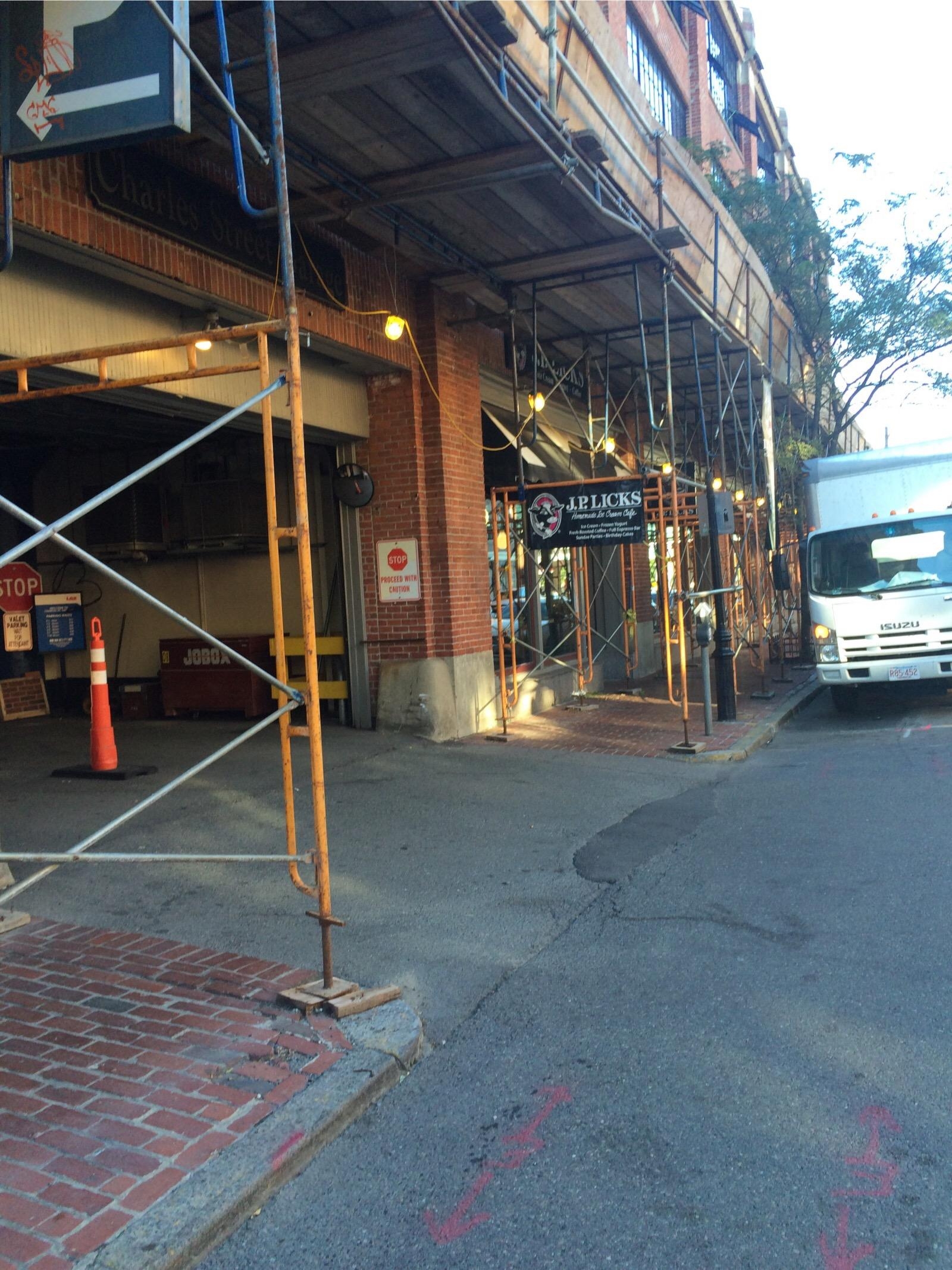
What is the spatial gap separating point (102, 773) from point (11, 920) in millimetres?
3592

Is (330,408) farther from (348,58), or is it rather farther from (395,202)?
(348,58)

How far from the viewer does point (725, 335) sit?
43.3ft

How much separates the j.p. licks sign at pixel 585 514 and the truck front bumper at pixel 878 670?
9.77ft

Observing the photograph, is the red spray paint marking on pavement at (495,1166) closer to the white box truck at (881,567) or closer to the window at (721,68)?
the white box truck at (881,567)

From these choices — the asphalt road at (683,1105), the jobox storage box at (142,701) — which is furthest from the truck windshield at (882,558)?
the jobox storage box at (142,701)

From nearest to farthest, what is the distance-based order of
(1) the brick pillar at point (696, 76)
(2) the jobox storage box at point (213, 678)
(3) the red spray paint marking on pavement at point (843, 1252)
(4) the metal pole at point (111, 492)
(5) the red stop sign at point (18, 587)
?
(3) the red spray paint marking on pavement at point (843, 1252) → (4) the metal pole at point (111, 492) → (2) the jobox storage box at point (213, 678) → (5) the red stop sign at point (18, 587) → (1) the brick pillar at point (696, 76)

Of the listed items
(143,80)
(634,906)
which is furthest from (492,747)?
(143,80)

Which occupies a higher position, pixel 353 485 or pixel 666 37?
pixel 666 37

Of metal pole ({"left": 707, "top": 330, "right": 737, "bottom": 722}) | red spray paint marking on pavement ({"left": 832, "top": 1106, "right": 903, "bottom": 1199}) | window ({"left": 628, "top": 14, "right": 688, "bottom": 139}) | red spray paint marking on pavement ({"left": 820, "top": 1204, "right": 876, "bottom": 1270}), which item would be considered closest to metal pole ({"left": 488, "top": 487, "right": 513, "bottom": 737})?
metal pole ({"left": 707, "top": 330, "right": 737, "bottom": 722})

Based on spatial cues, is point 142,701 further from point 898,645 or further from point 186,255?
point 898,645

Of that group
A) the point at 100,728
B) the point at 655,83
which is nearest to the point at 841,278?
the point at 655,83

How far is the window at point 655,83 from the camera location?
18.5 meters

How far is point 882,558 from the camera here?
41.0ft

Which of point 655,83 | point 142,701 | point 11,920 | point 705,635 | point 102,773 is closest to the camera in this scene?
point 11,920
